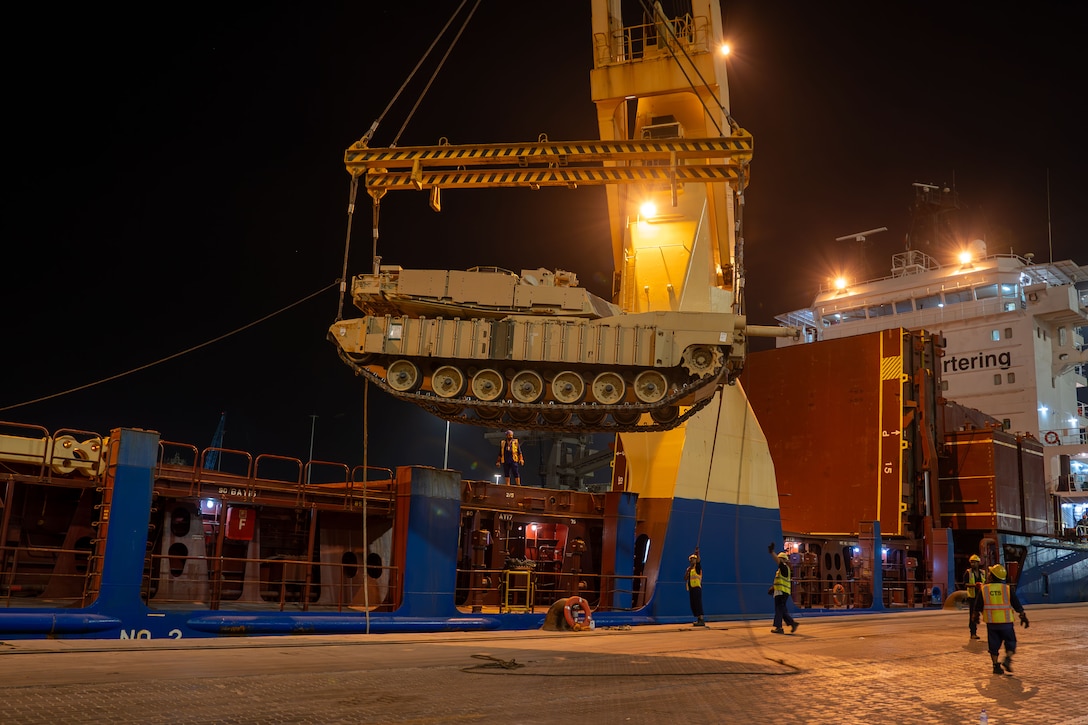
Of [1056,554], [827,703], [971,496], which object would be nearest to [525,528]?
[827,703]

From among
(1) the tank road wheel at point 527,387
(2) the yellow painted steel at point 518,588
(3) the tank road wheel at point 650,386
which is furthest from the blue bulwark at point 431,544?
(3) the tank road wheel at point 650,386

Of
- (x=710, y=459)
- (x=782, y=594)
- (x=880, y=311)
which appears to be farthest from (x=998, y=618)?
(x=880, y=311)

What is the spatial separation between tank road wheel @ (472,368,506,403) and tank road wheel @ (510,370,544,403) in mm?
196

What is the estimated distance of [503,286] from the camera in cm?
1279

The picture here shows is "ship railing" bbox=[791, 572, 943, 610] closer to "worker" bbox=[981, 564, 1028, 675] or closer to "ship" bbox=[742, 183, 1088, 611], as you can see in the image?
"ship" bbox=[742, 183, 1088, 611]

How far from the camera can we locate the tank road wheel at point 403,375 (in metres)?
12.6

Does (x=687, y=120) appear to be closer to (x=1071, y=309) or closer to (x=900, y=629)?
(x=900, y=629)

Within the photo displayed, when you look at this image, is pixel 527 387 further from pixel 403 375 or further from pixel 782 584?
pixel 782 584

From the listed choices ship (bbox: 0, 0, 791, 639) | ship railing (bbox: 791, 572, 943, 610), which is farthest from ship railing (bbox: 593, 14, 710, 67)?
ship railing (bbox: 791, 572, 943, 610)

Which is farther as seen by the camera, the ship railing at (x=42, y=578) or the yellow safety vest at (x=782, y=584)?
the yellow safety vest at (x=782, y=584)

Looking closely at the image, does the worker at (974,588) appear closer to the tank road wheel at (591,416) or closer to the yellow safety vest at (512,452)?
the tank road wheel at (591,416)

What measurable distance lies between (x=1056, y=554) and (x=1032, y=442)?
14.2ft

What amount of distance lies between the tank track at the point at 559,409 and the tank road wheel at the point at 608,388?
0.14 metres

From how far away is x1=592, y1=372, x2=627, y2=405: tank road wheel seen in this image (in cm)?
1255
